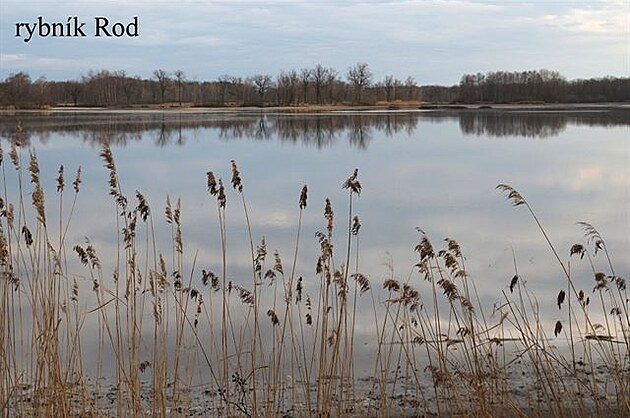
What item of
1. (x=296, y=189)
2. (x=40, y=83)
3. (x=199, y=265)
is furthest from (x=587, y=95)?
(x=199, y=265)

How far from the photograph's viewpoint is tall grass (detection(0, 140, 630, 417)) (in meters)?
3.49

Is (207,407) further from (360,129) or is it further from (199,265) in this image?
(360,129)

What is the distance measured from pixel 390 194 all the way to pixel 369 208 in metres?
1.52

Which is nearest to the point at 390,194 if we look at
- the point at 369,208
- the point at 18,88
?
the point at 369,208

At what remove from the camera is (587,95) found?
79.9m

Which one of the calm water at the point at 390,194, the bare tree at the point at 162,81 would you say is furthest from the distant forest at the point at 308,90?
the calm water at the point at 390,194

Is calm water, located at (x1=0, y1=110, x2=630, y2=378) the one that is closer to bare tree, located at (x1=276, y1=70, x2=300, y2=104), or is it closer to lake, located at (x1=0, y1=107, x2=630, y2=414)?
lake, located at (x1=0, y1=107, x2=630, y2=414)

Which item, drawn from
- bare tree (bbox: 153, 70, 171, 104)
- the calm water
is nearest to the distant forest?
bare tree (bbox: 153, 70, 171, 104)

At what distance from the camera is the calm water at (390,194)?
755cm

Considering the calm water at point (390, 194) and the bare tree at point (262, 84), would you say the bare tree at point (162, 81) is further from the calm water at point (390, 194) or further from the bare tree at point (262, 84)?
the calm water at point (390, 194)

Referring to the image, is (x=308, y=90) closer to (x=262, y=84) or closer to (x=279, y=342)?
(x=262, y=84)

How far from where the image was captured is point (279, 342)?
4.31 metres

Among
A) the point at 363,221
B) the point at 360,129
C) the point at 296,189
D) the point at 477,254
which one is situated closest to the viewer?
the point at 477,254

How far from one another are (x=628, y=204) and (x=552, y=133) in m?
16.9
